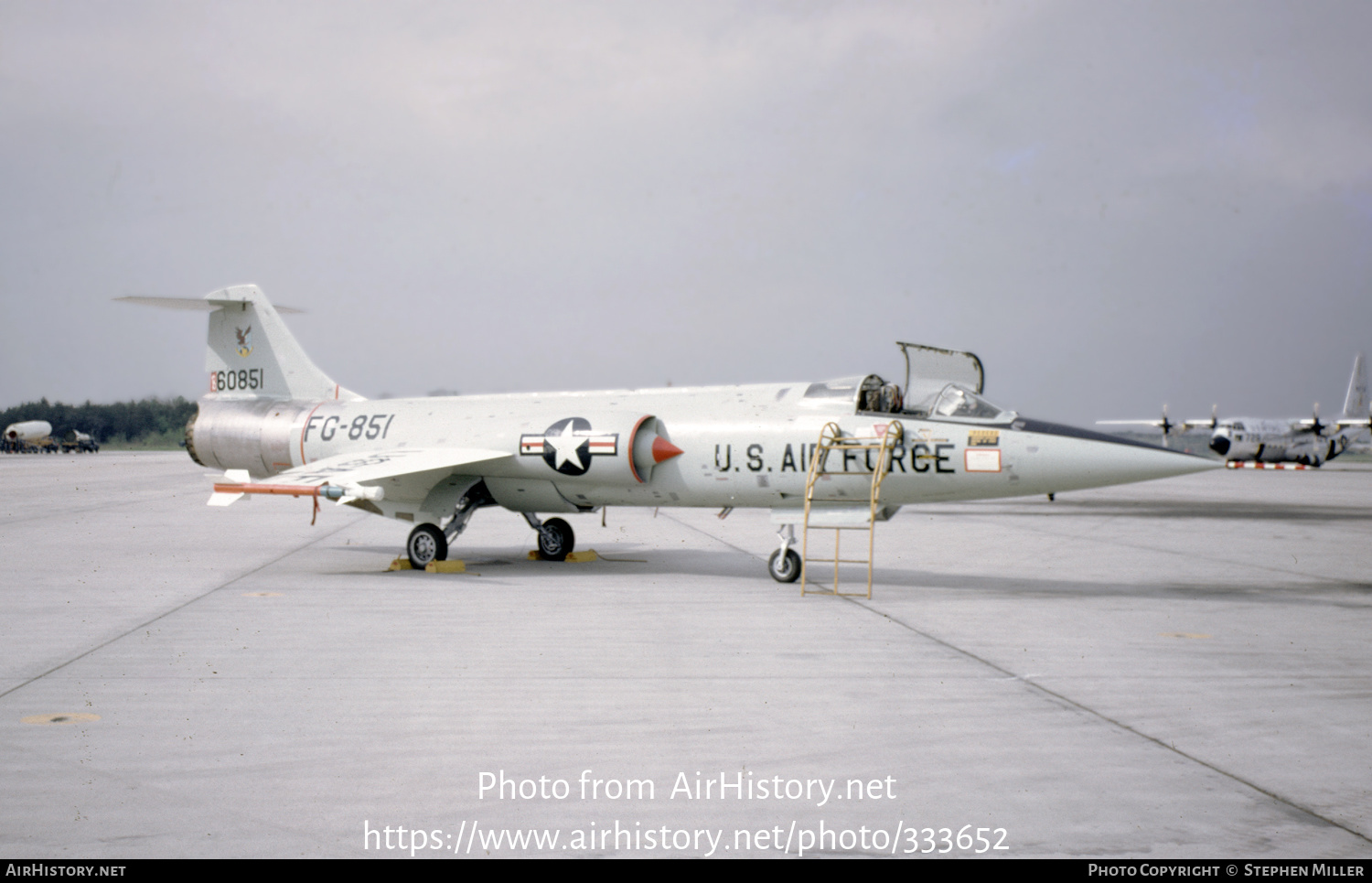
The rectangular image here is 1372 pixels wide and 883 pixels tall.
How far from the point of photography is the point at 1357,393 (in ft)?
242

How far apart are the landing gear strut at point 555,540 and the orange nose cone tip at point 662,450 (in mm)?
2232

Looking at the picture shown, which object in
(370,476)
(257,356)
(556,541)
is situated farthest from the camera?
(257,356)

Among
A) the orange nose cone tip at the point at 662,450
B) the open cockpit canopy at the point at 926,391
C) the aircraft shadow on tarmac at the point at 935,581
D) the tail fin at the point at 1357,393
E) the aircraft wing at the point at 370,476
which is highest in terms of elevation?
the tail fin at the point at 1357,393

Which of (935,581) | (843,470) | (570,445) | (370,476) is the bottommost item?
(935,581)

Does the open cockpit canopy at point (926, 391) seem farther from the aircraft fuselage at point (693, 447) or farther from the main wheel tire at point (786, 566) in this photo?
the main wheel tire at point (786, 566)

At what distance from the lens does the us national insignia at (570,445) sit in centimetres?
1184

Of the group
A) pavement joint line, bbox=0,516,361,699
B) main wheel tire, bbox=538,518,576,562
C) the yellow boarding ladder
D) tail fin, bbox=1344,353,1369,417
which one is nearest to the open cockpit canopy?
the yellow boarding ladder

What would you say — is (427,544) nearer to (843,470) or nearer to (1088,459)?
(843,470)

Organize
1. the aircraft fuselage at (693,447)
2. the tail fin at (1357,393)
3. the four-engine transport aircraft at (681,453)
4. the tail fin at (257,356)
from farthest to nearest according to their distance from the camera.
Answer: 1. the tail fin at (1357,393)
2. the tail fin at (257,356)
3. the four-engine transport aircraft at (681,453)
4. the aircraft fuselage at (693,447)

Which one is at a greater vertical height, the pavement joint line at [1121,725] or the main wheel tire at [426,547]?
the main wheel tire at [426,547]

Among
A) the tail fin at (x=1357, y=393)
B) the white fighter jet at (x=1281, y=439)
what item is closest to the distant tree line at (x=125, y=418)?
the white fighter jet at (x=1281, y=439)

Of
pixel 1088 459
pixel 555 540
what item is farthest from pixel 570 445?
pixel 1088 459

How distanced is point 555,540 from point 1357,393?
80.1m
